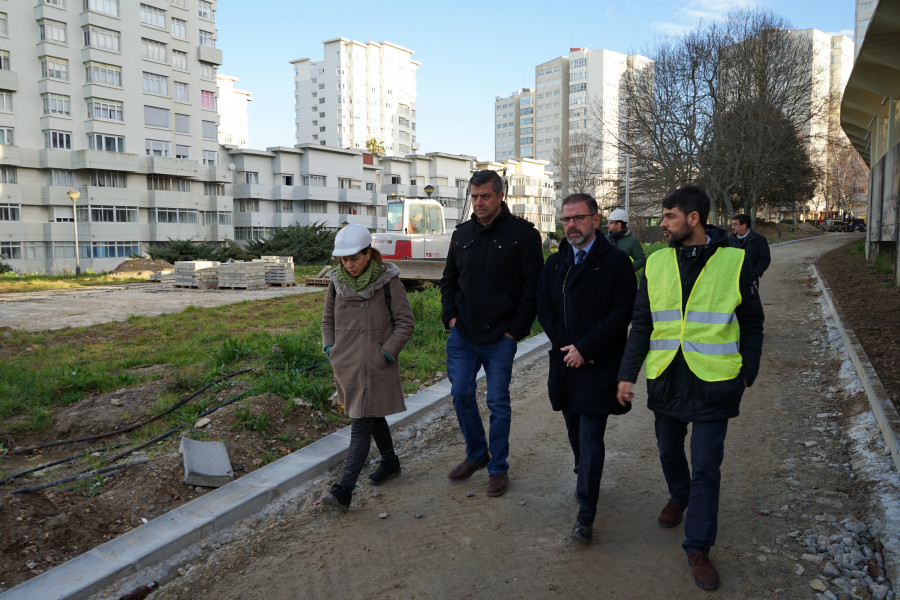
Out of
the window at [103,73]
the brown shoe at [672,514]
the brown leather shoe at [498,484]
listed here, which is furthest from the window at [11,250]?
the brown shoe at [672,514]

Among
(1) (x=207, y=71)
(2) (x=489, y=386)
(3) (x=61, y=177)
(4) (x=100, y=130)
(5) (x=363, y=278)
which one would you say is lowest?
(2) (x=489, y=386)

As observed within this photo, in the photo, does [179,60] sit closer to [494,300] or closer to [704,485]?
[494,300]

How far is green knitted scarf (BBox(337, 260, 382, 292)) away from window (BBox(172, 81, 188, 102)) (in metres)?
56.9

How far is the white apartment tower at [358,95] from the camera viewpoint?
122812 mm

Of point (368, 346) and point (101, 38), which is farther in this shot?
point (101, 38)

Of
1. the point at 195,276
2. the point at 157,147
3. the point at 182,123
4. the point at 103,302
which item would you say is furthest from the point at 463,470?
the point at 182,123

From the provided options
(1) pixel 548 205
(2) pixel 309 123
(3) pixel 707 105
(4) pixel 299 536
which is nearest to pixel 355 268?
(4) pixel 299 536

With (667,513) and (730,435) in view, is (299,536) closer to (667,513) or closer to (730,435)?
(667,513)

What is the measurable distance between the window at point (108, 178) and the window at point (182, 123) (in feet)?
22.6

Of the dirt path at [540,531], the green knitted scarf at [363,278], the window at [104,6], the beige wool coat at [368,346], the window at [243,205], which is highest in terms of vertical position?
the window at [104,6]

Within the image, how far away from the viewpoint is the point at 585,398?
3869 millimetres

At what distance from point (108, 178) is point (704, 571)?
54330 mm

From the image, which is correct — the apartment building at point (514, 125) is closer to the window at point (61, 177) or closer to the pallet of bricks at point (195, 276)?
the window at point (61, 177)

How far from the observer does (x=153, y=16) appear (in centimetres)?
5294
